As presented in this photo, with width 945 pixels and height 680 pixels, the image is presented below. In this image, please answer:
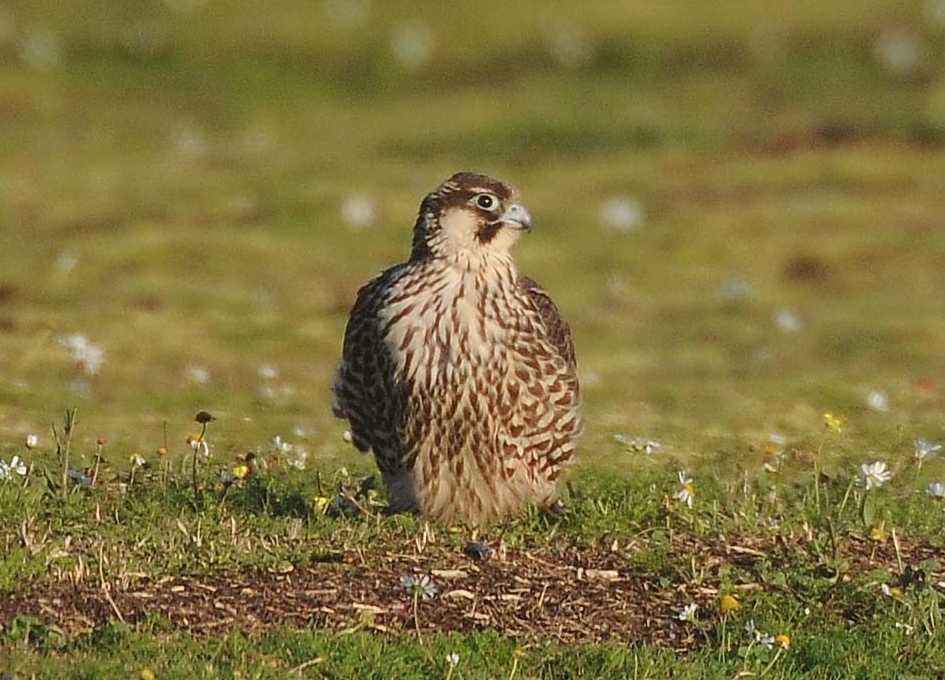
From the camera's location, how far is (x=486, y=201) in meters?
9.05

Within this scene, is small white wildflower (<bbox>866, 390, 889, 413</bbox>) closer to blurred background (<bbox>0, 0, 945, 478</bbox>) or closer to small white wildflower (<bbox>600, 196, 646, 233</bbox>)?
blurred background (<bbox>0, 0, 945, 478</bbox>)

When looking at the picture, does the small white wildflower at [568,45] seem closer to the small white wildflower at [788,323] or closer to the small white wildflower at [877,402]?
the small white wildflower at [788,323]

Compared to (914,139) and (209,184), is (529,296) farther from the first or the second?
(914,139)

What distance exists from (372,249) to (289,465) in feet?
31.1

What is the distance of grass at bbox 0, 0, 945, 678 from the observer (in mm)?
7973

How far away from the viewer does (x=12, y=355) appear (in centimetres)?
1395

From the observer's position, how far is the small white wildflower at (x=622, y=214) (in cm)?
2026

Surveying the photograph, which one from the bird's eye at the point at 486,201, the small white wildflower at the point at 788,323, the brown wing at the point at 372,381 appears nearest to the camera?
the brown wing at the point at 372,381

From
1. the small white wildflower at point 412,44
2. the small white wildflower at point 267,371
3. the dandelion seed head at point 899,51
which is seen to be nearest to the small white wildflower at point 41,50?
the small white wildflower at point 412,44

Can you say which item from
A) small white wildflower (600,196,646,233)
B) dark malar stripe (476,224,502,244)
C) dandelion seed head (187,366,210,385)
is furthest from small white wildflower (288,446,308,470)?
small white wildflower (600,196,646,233)

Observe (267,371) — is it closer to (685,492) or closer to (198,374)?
(198,374)

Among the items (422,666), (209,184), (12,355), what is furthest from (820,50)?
(422,666)

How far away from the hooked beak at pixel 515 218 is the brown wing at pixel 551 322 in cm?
29

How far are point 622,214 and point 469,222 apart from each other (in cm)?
1166
